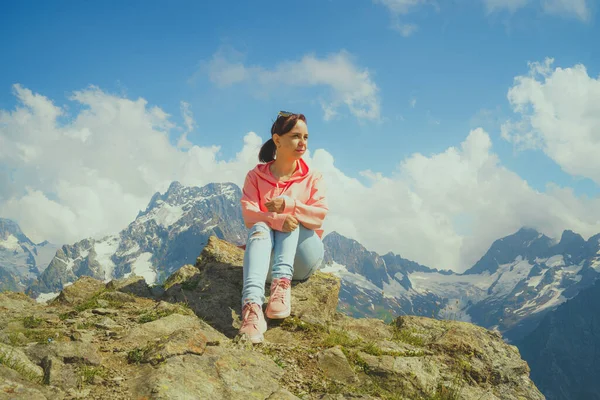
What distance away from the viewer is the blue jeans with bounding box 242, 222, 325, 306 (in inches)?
248

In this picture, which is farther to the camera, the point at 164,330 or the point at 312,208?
the point at 312,208

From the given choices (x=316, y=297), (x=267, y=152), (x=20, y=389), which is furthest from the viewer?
(x=267, y=152)

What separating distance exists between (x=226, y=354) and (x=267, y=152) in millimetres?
4865

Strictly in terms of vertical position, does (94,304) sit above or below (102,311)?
above

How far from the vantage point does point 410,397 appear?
486cm

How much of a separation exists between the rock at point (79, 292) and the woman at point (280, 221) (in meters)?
3.91

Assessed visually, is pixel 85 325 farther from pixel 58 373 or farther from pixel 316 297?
pixel 316 297

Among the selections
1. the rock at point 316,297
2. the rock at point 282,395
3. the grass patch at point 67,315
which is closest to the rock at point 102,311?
the grass patch at point 67,315

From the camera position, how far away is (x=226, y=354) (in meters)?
4.61

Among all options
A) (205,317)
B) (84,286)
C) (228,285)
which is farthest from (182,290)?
(84,286)

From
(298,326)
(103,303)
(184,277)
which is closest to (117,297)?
(103,303)

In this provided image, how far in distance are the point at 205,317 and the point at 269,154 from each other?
349cm

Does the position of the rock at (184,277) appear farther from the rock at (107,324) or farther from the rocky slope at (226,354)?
the rock at (107,324)

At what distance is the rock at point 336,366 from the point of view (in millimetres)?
4898
